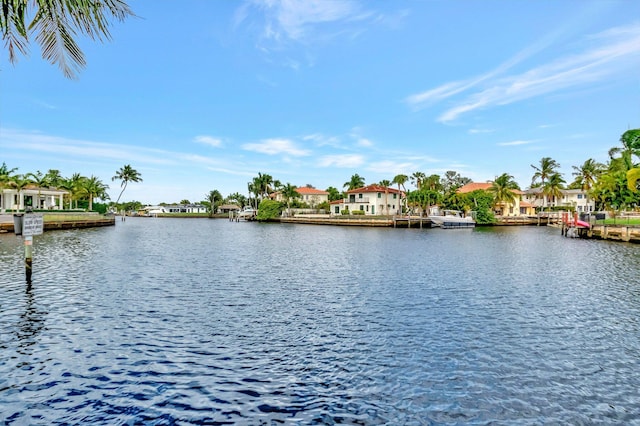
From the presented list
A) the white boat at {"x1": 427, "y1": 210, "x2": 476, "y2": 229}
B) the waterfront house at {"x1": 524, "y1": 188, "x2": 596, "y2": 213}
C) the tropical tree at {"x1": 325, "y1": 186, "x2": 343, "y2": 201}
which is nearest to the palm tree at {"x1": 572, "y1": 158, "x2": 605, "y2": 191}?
the waterfront house at {"x1": 524, "y1": 188, "x2": 596, "y2": 213}

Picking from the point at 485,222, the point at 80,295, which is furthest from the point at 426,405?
the point at 485,222

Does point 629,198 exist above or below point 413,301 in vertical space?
above

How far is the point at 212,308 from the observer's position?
16.0 m

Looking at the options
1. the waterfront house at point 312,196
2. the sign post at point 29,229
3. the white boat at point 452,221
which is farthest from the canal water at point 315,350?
the waterfront house at point 312,196

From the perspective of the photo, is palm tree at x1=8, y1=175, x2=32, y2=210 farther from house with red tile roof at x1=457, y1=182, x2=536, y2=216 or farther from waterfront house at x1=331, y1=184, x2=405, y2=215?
house with red tile roof at x1=457, y1=182, x2=536, y2=216

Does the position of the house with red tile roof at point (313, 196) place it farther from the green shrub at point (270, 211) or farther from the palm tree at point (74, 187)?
the palm tree at point (74, 187)

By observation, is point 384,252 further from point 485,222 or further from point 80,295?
point 485,222

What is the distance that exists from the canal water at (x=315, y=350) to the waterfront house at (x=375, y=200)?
82256mm

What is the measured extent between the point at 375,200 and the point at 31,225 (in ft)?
303

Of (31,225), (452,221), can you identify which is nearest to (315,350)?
(31,225)

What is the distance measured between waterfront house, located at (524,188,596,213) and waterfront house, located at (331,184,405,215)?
45.3m

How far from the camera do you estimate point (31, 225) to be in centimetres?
1838

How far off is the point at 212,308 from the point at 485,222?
95.3m

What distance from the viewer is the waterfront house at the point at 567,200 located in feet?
379
